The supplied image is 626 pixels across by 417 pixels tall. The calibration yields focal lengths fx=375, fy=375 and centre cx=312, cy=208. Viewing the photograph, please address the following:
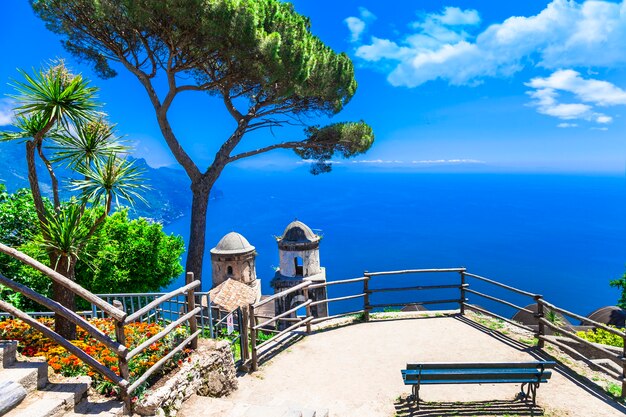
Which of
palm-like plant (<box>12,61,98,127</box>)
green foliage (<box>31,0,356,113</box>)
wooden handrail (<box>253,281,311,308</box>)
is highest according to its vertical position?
green foliage (<box>31,0,356,113</box>)

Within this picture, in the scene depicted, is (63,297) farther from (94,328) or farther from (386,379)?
(386,379)

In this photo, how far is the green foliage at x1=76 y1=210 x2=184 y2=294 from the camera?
51.0 feet

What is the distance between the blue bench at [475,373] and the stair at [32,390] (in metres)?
4.42

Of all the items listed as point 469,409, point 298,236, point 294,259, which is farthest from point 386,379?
point 294,259

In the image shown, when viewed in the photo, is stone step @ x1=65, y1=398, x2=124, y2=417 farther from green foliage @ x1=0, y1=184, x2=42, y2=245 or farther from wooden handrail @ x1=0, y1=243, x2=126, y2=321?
green foliage @ x1=0, y1=184, x2=42, y2=245

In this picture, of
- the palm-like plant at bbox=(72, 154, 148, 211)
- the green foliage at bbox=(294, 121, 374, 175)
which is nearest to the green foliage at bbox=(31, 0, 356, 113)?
the green foliage at bbox=(294, 121, 374, 175)

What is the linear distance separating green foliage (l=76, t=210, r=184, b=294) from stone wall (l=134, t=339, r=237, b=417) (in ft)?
35.9

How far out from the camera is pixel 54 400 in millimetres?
4016

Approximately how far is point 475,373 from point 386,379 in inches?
71.7

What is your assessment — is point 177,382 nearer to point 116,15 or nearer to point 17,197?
point 116,15

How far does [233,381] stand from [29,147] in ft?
16.3

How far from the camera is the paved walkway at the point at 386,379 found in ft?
19.5

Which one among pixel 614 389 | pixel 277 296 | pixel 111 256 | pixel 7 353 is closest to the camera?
pixel 7 353

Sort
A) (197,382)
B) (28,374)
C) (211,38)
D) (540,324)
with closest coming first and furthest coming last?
(28,374), (197,382), (540,324), (211,38)
